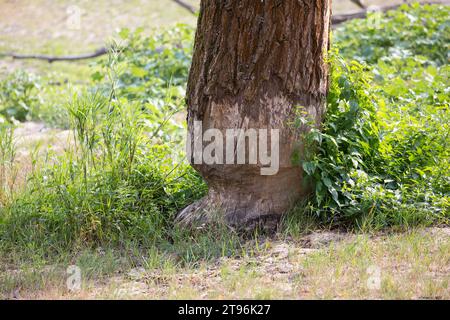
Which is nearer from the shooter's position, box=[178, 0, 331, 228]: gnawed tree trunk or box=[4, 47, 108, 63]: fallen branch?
box=[178, 0, 331, 228]: gnawed tree trunk

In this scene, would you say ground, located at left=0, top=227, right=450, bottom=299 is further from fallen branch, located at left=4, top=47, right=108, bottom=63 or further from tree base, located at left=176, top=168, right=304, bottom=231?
fallen branch, located at left=4, top=47, right=108, bottom=63

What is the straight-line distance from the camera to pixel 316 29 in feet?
15.6

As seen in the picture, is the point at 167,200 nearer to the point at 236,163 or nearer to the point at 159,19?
the point at 236,163

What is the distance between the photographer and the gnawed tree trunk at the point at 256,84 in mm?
4609

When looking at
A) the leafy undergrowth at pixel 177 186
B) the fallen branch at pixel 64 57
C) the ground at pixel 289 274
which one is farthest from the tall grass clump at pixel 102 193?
the fallen branch at pixel 64 57

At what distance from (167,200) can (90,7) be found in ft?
Answer: 32.2

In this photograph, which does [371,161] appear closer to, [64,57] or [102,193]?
[102,193]

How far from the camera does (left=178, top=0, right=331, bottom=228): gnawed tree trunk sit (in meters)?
4.61

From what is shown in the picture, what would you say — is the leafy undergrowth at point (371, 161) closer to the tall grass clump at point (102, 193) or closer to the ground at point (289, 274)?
the ground at point (289, 274)

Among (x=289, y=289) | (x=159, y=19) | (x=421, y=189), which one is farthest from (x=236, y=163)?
(x=159, y=19)

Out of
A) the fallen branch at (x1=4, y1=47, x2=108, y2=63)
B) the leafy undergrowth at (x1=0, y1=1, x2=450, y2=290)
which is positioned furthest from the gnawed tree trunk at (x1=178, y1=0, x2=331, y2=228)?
the fallen branch at (x1=4, y1=47, x2=108, y2=63)

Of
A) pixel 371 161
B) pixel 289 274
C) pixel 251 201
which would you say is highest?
pixel 371 161

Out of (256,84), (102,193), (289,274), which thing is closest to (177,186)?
(102,193)

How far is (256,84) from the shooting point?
4676mm
